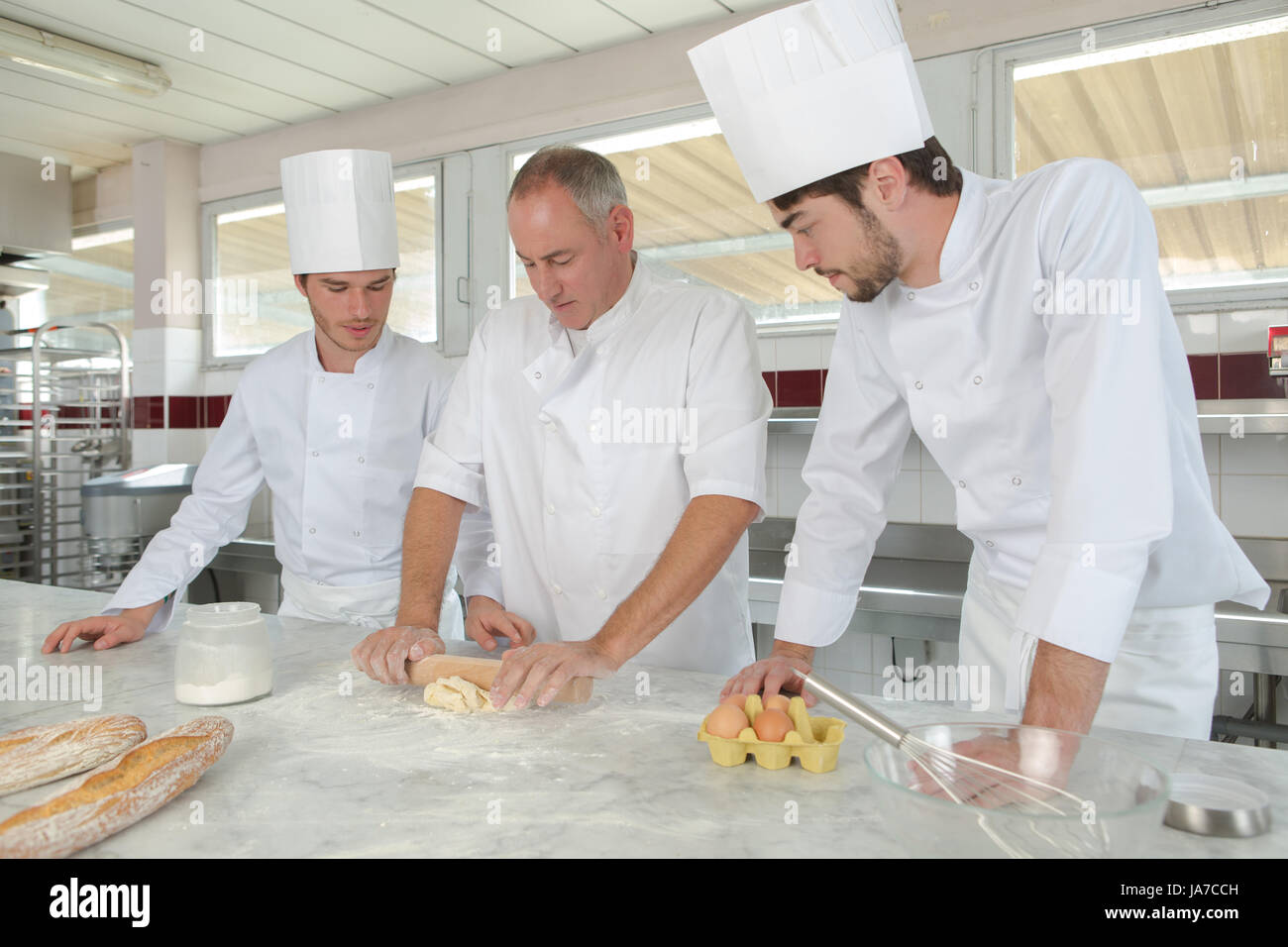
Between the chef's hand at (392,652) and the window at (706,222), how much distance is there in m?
2.21

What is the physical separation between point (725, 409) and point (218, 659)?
0.85 metres

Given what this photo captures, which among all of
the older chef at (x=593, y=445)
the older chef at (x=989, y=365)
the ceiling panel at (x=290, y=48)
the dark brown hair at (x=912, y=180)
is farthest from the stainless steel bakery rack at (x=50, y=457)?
the dark brown hair at (x=912, y=180)

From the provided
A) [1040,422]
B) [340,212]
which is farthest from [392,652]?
[340,212]

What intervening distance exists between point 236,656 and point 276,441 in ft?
3.16

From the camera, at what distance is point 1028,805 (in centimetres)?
75

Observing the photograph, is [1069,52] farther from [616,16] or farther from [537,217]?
[537,217]

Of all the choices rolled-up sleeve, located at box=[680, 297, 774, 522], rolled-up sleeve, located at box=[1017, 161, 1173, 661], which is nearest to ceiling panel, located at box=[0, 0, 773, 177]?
rolled-up sleeve, located at box=[680, 297, 774, 522]

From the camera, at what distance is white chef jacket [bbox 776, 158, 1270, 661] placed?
100 cm

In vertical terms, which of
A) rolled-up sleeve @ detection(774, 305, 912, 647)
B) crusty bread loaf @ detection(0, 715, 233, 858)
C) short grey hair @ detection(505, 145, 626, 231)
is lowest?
crusty bread loaf @ detection(0, 715, 233, 858)

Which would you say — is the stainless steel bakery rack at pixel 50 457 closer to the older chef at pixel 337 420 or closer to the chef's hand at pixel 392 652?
the older chef at pixel 337 420

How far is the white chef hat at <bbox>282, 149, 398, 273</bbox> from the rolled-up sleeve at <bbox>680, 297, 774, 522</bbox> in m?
0.78

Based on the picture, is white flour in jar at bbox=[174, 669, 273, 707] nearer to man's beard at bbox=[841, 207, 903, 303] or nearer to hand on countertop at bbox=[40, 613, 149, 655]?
hand on countertop at bbox=[40, 613, 149, 655]

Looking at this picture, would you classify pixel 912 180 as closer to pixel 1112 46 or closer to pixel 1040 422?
pixel 1040 422
